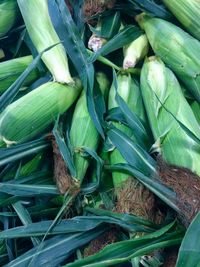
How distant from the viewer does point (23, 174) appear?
1066 millimetres

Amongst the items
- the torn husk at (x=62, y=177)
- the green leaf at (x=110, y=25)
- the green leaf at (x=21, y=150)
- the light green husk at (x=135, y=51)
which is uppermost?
the green leaf at (x=110, y=25)

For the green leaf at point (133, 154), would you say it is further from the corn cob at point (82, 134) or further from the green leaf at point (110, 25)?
the green leaf at point (110, 25)

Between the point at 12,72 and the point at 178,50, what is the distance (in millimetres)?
342

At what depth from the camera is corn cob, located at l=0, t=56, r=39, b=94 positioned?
1.15m

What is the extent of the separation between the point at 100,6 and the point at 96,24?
Result: 0.16 ft

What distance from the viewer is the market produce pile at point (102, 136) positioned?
92 centimetres

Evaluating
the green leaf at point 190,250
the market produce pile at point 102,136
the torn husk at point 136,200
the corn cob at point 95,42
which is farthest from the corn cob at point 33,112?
the green leaf at point 190,250

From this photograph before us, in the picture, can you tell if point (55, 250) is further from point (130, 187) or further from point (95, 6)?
point (95, 6)

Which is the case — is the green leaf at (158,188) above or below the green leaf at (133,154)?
below

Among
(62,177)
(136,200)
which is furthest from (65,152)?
(136,200)

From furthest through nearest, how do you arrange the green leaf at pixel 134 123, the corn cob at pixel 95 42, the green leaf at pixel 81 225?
1. the corn cob at pixel 95 42
2. the green leaf at pixel 134 123
3. the green leaf at pixel 81 225

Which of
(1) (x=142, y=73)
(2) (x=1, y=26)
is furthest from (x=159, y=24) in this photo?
(2) (x=1, y=26)

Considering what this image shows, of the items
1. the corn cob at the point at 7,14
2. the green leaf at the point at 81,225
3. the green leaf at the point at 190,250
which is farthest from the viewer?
the corn cob at the point at 7,14

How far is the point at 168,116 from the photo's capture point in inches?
39.7
